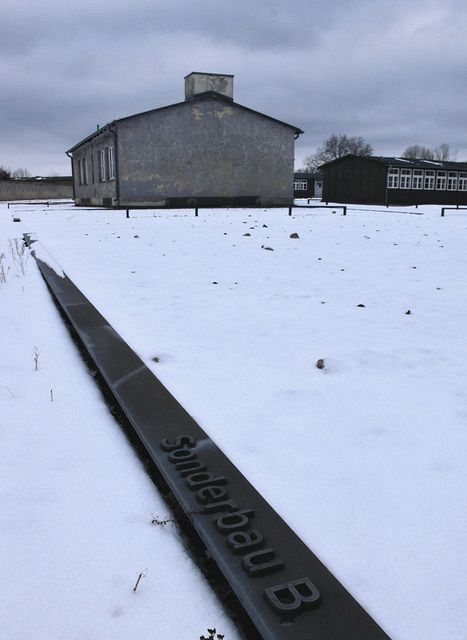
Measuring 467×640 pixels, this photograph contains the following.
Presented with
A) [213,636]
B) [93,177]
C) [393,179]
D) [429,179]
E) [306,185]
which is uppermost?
[306,185]

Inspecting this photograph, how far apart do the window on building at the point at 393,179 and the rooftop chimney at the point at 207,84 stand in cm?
1413

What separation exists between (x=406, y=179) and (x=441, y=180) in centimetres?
329

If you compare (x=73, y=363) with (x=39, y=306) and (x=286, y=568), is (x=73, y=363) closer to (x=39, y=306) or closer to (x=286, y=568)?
(x=39, y=306)

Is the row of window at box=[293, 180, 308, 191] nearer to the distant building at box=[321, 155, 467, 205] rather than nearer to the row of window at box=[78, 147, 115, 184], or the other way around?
the distant building at box=[321, 155, 467, 205]

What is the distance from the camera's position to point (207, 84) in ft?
90.8

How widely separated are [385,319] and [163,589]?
3186 mm

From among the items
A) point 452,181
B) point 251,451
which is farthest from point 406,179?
point 251,451

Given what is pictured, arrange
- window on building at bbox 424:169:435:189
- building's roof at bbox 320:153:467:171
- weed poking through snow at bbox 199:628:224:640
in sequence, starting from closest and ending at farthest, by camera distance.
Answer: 1. weed poking through snow at bbox 199:628:224:640
2. building's roof at bbox 320:153:467:171
3. window on building at bbox 424:169:435:189

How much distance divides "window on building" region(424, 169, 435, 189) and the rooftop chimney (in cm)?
1750

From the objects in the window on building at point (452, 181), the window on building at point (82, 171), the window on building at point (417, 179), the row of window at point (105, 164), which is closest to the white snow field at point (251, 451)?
the row of window at point (105, 164)

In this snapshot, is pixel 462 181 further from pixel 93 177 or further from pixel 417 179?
pixel 93 177

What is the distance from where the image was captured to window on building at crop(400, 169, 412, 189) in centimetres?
3778

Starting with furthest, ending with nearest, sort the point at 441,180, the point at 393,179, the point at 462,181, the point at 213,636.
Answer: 1. the point at 462,181
2. the point at 441,180
3. the point at 393,179
4. the point at 213,636

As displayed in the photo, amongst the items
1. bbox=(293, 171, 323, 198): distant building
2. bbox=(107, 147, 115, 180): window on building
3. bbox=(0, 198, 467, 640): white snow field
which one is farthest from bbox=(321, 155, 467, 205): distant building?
bbox=(0, 198, 467, 640): white snow field
